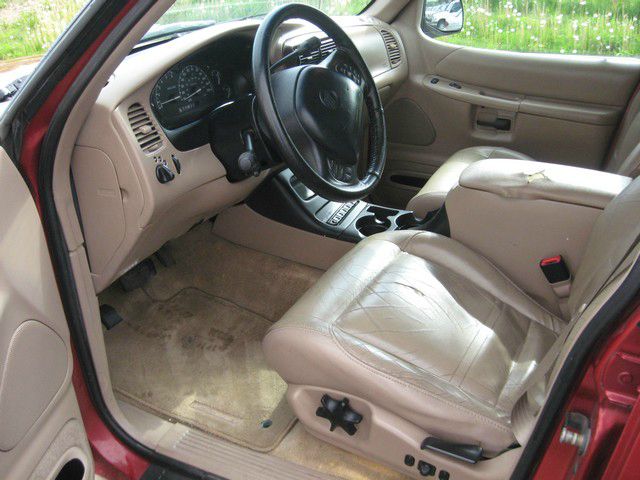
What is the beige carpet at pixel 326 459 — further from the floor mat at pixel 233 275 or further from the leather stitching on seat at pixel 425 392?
the floor mat at pixel 233 275

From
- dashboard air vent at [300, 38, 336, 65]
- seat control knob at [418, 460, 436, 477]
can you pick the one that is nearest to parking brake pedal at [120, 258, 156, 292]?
dashboard air vent at [300, 38, 336, 65]

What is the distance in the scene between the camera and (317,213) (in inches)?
79.7

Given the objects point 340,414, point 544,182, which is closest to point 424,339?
point 340,414

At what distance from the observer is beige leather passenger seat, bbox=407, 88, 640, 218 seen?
191 centimetres

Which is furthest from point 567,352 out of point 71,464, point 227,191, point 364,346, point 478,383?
point 227,191

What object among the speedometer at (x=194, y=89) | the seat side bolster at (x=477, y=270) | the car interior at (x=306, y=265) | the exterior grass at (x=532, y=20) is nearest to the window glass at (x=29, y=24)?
the car interior at (x=306, y=265)

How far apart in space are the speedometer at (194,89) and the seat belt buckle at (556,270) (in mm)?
981

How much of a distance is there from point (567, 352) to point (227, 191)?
1.11m

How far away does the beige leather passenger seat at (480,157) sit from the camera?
1905 mm

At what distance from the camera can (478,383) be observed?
3.79 ft

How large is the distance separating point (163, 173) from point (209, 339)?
2.27ft

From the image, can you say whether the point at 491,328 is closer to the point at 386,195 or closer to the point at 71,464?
the point at 71,464

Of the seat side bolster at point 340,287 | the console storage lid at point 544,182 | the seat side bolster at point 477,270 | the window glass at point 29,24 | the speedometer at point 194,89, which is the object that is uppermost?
the window glass at point 29,24

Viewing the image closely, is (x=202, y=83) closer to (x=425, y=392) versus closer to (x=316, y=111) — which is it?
(x=316, y=111)
